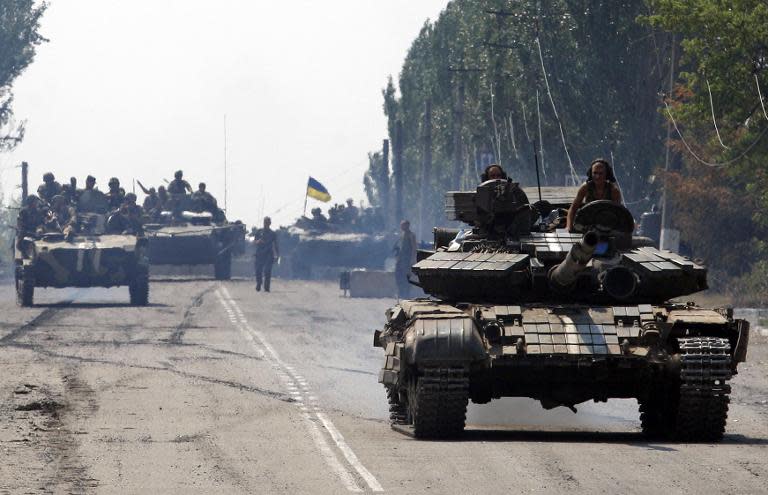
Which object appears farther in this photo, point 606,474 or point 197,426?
point 197,426

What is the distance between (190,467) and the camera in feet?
39.5

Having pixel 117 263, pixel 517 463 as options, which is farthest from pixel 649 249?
pixel 117 263

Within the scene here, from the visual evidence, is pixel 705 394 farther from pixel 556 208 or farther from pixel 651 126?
pixel 651 126

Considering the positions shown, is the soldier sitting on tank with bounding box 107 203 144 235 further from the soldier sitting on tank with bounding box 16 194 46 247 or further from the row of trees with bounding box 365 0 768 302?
the row of trees with bounding box 365 0 768 302

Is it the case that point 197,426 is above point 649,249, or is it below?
below

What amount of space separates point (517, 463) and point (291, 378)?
9443mm

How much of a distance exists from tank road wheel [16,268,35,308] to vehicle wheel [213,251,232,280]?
36.9 ft

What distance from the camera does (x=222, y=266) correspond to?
4859cm

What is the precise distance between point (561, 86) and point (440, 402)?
39.3 metres

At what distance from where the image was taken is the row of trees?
1264 inches

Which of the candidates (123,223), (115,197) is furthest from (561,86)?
(123,223)

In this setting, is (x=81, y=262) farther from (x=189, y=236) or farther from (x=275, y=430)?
(x=275, y=430)

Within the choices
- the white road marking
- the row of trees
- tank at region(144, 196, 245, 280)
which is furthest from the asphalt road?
tank at region(144, 196, 245, 280)

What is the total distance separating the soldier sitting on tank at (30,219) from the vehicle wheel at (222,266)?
36.8 ft
